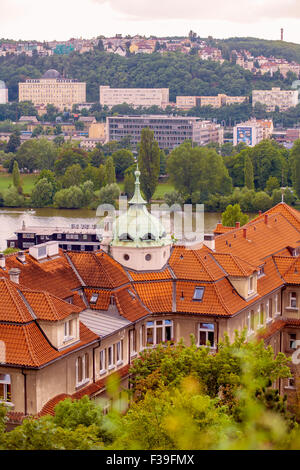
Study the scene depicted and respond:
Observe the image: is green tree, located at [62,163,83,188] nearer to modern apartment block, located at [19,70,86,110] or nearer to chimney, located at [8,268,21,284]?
chimney, located at [8,268,21,284]

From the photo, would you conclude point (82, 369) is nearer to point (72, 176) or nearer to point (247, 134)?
point (72, 176)

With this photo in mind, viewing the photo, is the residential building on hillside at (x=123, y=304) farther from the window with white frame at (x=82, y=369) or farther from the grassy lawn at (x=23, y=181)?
the grassy lawn at (x=23, y=181)

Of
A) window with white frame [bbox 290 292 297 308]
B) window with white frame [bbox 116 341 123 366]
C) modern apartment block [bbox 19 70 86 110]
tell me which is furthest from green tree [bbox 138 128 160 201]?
modern apartment block [bbox 19 70 86 110]

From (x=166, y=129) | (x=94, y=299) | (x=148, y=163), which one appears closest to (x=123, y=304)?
(x=94, y=299)

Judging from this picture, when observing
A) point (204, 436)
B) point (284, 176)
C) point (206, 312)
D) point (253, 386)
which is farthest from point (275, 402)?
point (284, 176)

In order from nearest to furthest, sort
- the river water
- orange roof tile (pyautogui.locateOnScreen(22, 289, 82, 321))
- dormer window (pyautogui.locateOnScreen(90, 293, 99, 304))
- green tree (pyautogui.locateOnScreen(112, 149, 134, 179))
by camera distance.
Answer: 1. orange roof tile (pyautogui.locateOnScreen(22, 289, 82, 321))
2. dormer window (pyautogui.locateOnScreen(90, 293, 99, 304))
3. the river water
4. green tree (pyautogui.locateOnScreen(112, 149, 134, 179))

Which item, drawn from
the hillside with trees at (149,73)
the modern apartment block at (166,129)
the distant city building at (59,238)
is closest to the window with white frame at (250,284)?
the distant city building at (59,238)
